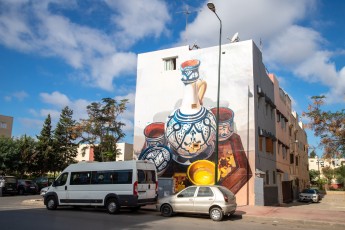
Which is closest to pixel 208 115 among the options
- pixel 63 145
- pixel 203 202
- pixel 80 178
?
pixel 203 202

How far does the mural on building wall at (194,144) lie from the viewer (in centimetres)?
2255

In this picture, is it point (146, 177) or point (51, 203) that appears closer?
point (146, 177)

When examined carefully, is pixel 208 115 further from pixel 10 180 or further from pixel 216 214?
pixel 10 180

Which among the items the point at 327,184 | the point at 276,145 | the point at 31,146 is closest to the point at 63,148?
the point at 31,146

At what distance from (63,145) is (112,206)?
1346 inches

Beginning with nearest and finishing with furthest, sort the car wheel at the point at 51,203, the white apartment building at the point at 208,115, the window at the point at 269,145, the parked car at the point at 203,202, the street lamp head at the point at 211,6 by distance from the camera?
the parked car at the point at 203,202, the street lamp head at the point at 211,6, the car wheel at the point at 51,203, the white apartment building at the point at 208,115, the window at the point at 269,145

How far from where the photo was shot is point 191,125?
955 inches

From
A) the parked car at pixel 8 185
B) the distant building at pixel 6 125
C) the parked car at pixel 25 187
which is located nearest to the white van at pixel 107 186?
the parked car at pixel 8 185

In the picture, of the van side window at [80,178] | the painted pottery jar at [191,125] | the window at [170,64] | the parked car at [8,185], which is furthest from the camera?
the parked car at [8,185]

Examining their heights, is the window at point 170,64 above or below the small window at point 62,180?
above

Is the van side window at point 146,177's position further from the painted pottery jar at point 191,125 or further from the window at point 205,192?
the painted pottery jar at point 191,125

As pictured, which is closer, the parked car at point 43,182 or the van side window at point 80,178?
the van side window at point 80,178

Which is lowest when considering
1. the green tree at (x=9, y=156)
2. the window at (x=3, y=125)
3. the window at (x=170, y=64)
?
the green tree at (x=9, y=156)

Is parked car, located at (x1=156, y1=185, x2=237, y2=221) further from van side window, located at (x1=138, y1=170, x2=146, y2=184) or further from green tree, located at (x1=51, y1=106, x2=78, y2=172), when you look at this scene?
green tree, located at (x1=51, y1=106, x2=78, y2=172)
